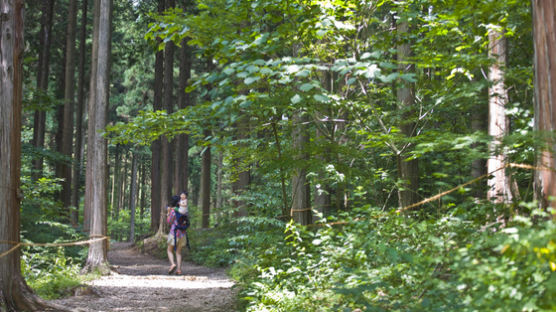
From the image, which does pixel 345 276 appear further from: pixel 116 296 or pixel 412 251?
pixel 116 296

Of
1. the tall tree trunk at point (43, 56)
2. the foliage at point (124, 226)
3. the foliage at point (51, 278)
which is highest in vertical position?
the tall tree trunk at point (43, 56)

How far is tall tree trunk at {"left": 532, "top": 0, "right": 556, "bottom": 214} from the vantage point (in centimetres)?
411

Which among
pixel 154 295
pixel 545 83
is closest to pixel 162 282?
pixel 154 295

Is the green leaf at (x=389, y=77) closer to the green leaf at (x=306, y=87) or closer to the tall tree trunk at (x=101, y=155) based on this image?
the green leaf at (x=306, y=87)

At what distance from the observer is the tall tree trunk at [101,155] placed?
10.8 metres

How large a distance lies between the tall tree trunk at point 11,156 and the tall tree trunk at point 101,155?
15.0ft

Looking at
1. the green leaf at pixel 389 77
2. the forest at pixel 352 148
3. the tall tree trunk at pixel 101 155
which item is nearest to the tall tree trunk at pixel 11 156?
the forest at pixel 352 148

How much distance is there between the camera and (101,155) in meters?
10.8

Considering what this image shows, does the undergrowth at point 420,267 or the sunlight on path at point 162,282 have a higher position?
the undergrowth at point 420,267

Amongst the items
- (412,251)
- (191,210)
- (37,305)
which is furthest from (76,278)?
(191,210)

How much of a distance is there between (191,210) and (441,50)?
2224cm

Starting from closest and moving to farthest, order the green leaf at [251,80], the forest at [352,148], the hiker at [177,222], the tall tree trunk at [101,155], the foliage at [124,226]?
the forest at [352,148], the green leaf at [251,80], the tall tree trunk at [101,155], the hiker at [177,222], the foliage at [124,226]

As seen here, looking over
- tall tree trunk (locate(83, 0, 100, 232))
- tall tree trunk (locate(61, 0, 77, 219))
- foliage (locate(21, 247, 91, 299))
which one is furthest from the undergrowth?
tall tree trunk (locate(61, 0, 77, 219))

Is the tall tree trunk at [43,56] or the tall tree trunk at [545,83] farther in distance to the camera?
the tall tree trunk at [43,56]
